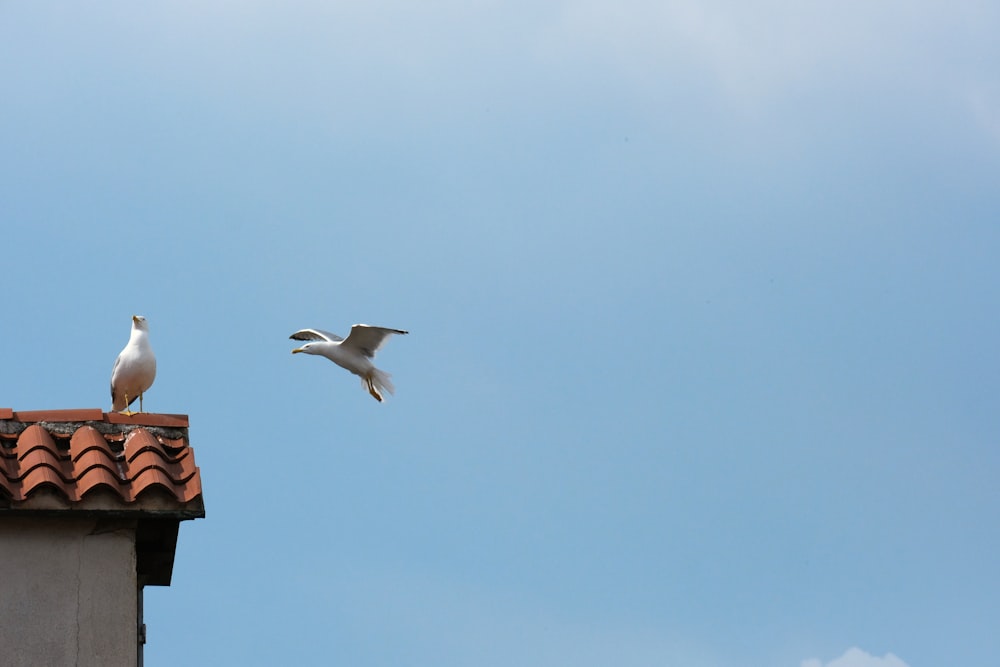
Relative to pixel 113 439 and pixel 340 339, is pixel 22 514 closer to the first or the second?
pixel 113 439

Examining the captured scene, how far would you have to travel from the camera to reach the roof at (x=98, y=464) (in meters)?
6.82

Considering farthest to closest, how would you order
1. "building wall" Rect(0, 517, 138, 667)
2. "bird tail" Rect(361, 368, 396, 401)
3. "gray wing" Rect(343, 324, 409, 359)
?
"bird tail" Rect(361, 368, 396, 401)
"gray wing" Rect(343, 324, 409, 359)
"building wall" Rect(0, 517, 138, 667)

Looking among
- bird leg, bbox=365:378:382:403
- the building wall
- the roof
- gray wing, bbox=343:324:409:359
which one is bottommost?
the building wall

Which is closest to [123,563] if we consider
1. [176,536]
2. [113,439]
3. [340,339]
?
[176,536]

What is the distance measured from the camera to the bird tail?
13.4 metres

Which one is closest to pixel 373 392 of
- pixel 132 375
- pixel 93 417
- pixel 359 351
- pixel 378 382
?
pixel 378 382

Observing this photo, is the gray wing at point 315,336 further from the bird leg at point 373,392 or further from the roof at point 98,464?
the roof at point 98,464

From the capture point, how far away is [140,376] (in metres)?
9.91

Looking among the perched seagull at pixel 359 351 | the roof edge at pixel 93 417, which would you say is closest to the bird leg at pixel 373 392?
the perched seagull at pixel 359 351

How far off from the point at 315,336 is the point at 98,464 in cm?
688

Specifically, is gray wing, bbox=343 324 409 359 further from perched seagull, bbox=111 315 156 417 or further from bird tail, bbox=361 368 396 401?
perched seagull, bbox=111 315 156 417

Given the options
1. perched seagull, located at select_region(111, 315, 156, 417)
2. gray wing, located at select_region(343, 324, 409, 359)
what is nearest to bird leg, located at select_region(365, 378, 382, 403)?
gray wing, located at select_region(343, 324, 409, 359)

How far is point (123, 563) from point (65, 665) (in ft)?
1.92

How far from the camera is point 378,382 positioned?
13.5 m
